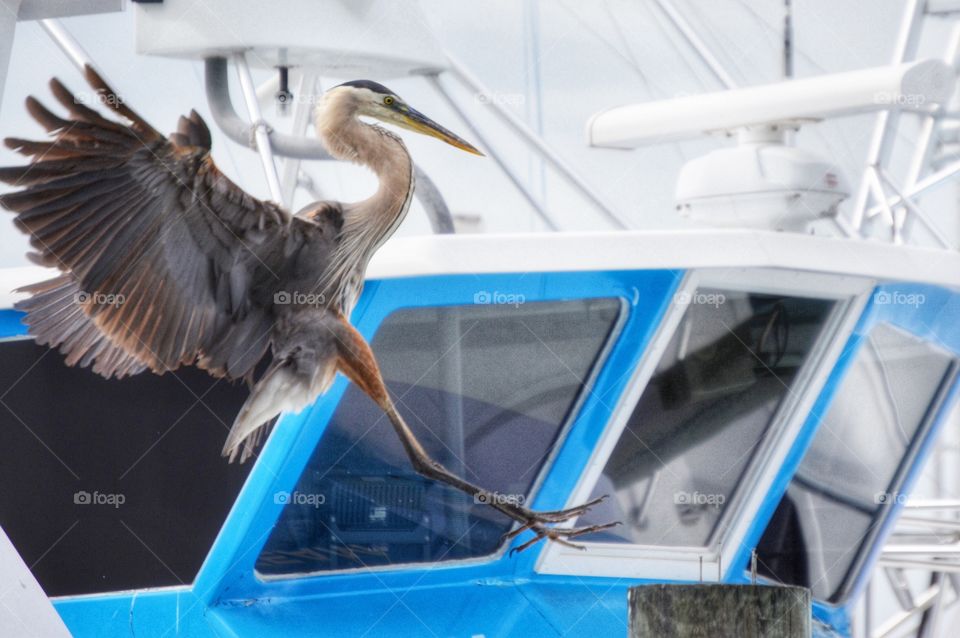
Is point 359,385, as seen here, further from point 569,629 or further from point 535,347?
point 569,629

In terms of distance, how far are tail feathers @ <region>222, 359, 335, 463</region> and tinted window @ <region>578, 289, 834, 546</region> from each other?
1.43m

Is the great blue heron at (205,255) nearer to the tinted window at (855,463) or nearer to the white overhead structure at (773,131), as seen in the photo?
the white overhead structure at (773,131)

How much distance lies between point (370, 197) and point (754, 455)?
2.20m

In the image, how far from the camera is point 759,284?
5.49 metres

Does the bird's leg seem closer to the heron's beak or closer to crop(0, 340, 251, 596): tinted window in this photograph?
crop(0, 340, 251, 596): tinted window

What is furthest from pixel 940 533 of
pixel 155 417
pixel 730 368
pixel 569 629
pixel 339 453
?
pixel 155 417

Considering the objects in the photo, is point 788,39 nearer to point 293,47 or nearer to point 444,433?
point 293,47

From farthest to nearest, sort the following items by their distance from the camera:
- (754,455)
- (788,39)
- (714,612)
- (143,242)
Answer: (788,39), (754,455), (143,242), (714,612)

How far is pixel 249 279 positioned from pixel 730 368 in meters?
2.17

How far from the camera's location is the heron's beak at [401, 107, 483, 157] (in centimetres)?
482

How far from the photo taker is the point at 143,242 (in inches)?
170

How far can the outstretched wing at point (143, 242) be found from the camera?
4.11 metres

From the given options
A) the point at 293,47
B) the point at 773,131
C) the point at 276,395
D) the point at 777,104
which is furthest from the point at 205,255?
the point at 773,131

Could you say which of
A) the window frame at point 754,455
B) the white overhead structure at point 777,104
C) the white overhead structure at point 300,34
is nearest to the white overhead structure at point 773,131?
the white overhead structure at point 777,104
